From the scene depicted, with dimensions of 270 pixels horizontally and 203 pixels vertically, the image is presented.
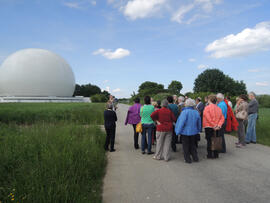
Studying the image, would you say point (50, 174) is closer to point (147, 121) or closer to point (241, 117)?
point (147, 121)

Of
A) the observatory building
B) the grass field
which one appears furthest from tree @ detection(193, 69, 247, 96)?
the grass field

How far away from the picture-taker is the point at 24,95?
178 ft

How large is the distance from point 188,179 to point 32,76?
60688mm

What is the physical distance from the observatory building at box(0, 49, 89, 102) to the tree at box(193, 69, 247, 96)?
128ft

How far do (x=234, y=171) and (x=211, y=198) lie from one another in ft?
5.35

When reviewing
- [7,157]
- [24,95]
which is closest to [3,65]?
[24,95]

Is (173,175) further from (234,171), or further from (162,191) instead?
(234,171)

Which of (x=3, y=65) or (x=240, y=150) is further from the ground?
(x=3, y=65)

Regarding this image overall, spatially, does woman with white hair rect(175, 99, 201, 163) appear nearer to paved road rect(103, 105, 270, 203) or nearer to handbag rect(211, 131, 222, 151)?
paved road rect(103, 105, 270, 203)

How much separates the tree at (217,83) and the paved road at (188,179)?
4566 centimetres

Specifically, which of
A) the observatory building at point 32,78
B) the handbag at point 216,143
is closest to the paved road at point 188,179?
the handbag at point 216,143

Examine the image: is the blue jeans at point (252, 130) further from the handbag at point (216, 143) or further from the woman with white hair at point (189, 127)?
the woman with white hair at point (189, 127)

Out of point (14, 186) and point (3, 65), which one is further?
point (3, 65)

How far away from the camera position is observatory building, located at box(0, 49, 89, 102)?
54781mm
